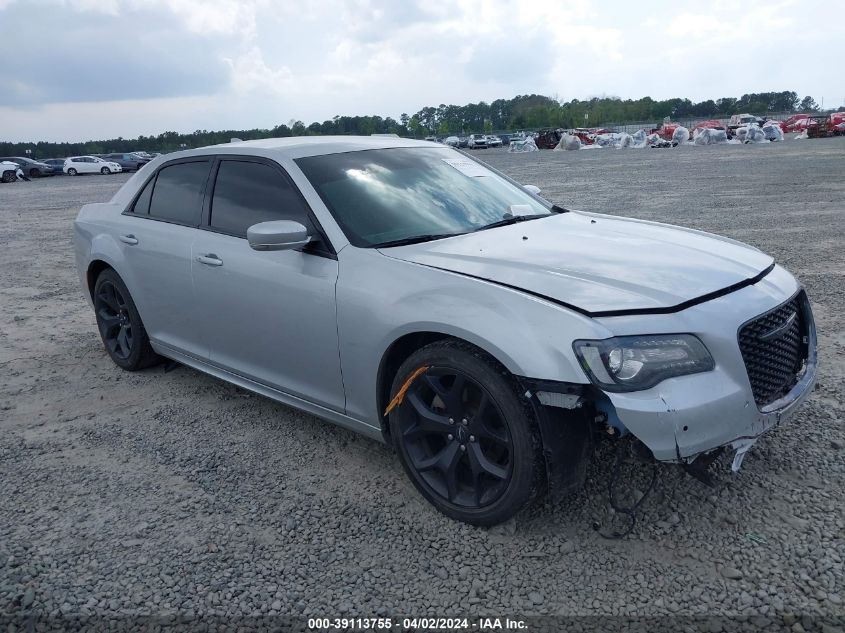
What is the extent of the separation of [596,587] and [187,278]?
9.65 feet

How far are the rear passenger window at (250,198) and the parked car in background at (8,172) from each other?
42204 mm

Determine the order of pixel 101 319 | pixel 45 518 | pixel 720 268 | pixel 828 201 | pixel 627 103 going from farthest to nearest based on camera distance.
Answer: pixel 627 103 < pixel 828 201 < pixel 101 319 < pixel 45 518 < pixel 720 268

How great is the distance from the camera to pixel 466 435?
2.97m

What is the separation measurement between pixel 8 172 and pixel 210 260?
42.8 m

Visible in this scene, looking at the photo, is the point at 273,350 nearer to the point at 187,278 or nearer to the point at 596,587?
the point at 187,278

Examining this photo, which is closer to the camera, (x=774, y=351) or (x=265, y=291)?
(x=774, y=351)

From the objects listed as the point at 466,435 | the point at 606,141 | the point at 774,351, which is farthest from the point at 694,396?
the point at 606,141

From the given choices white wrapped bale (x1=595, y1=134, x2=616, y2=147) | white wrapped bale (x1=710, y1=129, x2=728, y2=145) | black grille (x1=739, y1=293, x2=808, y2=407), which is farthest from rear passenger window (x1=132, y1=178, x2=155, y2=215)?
white wrapped bale (x1=595, y1=134, x2=616, y2=147)

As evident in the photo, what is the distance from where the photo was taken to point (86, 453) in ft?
13.2

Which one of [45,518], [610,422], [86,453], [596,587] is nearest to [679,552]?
[596,587]

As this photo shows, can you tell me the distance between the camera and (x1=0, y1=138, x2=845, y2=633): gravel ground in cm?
262

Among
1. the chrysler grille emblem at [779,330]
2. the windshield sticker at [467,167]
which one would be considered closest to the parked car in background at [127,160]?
the windshield sticker at [467,167]

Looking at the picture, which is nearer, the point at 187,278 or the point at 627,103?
the point at 187,278

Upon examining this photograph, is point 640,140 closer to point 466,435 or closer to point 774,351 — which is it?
point 774,351
